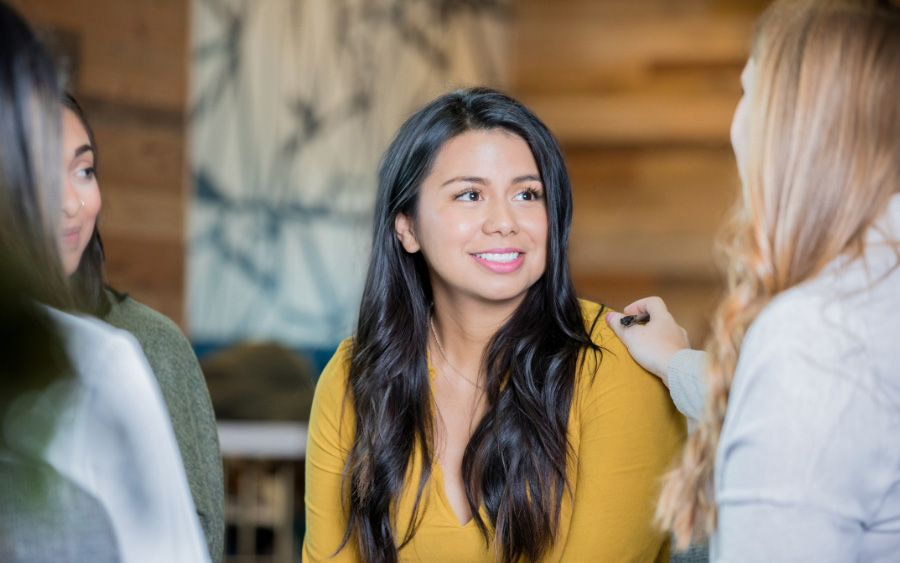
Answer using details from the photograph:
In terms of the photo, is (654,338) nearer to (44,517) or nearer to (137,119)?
(44,517)

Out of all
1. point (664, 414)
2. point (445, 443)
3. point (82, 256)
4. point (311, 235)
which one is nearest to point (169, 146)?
point (311, 235)

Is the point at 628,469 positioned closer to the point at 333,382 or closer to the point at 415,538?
the point at 415,538

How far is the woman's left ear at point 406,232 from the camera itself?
5.85 ft

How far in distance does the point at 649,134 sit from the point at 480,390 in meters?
3.45

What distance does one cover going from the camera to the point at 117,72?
3617 mm

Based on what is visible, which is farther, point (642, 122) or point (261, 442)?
point (642, 122)

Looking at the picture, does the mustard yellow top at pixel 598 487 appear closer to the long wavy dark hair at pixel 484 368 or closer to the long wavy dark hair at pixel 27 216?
the long wavy dark hair at pixel 484 368

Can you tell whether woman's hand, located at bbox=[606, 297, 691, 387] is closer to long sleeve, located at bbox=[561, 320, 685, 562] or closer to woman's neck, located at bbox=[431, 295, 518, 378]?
long sleeve, located at bbox=[561, 320, 685, 562]

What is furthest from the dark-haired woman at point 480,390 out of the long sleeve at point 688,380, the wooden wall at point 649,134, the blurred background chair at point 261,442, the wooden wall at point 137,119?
the wooden wall at point 649,134

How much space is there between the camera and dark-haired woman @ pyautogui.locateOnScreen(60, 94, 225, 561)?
156cm

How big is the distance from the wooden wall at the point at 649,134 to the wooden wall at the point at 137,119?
2.04m

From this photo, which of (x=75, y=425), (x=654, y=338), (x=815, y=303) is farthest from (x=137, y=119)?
(x=815, y=303)

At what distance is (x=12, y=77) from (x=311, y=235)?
153 inches

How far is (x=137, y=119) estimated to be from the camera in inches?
145
